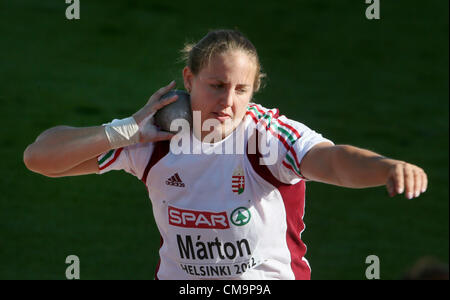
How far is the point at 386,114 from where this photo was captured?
413 inches

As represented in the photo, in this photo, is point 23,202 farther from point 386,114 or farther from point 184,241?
point 386,114

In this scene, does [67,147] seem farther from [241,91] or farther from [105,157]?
[241,91]

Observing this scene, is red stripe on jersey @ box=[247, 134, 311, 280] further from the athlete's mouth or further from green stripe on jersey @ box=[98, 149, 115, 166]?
green stripe on jersey @ box=[98, 149, 115, 166]

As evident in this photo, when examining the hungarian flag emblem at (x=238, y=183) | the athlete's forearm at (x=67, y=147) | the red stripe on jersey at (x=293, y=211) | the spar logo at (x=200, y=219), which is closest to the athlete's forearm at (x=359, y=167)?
the red stripe on jersey at (x=293, y=211)

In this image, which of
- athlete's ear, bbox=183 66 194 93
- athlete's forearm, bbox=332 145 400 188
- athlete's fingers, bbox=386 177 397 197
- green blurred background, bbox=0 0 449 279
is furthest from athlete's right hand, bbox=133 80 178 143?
Result: green blurred background, bbox=0 0 449 279

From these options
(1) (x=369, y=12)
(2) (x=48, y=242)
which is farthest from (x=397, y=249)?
(1) (x=369, y=12)

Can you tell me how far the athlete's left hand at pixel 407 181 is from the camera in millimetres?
3002

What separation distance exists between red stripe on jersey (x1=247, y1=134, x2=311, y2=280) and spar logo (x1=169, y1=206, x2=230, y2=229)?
282 mm

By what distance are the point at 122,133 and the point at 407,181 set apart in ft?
4.88

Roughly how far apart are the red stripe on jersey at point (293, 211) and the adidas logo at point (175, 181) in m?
0.36

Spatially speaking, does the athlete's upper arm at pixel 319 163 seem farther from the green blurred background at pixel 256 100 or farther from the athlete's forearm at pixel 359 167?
the green blurred background at pixel 256 100

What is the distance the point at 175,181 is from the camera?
3930mm

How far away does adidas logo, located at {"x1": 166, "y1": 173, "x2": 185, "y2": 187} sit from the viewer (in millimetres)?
3919

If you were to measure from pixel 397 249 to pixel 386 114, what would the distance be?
3.66 m
